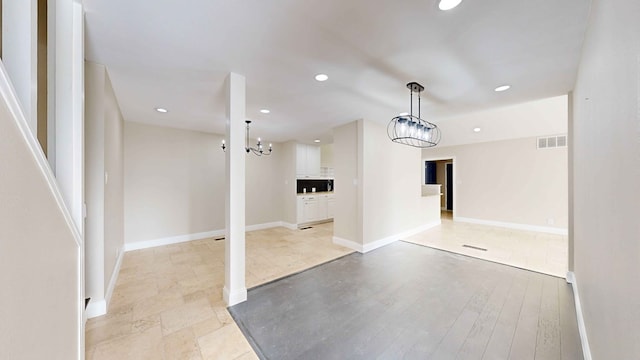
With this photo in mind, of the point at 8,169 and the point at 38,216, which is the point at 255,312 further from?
the point at 8,169

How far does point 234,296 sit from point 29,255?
182 cm

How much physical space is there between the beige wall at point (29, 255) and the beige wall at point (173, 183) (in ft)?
11.8

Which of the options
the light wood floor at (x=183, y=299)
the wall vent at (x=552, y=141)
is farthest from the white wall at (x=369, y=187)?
the wall vent at (x=552, y=141)

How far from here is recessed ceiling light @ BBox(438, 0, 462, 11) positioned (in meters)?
1.36

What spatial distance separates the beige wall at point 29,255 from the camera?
23.7 inches

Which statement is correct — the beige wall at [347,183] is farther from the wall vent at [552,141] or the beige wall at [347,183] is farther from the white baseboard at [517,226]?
the wall vent at [552,141]

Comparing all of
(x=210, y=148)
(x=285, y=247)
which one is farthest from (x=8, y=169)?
(x=210, y=148)

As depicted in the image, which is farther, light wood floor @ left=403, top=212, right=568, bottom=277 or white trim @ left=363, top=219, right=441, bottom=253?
white trim @ left=363, top=219, right=441, bottom=253

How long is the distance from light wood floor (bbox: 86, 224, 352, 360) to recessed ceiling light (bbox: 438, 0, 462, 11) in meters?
2.65

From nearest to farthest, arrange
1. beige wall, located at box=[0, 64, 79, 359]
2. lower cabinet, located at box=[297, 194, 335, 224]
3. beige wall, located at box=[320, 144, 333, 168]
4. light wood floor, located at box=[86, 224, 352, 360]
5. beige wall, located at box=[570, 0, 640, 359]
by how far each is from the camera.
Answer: beige wall, located at box=[0, 64, 79, 359] < beige wall, located at box=[570, 0, 640, 359] < light wood floor, located at box=[86, 224, 352, 360] < lower cabinet, located at box=[297, 194, 335, 224] < beige wall, located at box=[320, 144, 333, 168]

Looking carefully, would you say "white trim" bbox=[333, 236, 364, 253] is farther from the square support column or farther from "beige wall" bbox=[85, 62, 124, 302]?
"beige wall" bbox=[85, 62, 124, 302]

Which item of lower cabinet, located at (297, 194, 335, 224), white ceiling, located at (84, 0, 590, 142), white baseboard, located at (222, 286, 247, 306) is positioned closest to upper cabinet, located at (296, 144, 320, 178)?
lower cabinet, located at (297, 194, 335, 224)

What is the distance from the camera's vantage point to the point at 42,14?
1502 millimetres

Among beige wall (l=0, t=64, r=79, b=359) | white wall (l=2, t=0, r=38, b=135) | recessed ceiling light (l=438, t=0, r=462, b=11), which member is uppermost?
recessed ceiling light (l=438, t=0, r=462, b=11)
